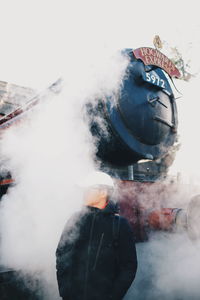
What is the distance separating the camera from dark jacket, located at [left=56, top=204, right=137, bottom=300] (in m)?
1.74

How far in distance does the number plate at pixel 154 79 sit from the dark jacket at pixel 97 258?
1900 millimetres

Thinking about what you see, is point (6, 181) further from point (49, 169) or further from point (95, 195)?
point (95, 195)

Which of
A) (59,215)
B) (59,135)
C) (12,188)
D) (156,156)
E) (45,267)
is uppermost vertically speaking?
(59,135)

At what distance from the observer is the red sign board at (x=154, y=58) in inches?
122

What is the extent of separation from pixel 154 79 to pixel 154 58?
26 cm

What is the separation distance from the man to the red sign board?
6.32 ft

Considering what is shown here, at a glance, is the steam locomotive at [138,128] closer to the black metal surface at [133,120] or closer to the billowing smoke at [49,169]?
the black metal surface at [133,120]

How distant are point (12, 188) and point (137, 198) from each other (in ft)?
5.64

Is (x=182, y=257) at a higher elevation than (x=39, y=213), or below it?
below

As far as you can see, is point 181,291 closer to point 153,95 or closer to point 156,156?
point 156,156

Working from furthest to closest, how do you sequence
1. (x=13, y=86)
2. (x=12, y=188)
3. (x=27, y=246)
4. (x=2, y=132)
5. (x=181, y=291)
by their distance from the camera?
1. (x=13, y=86)
2. (x=2, y=132)
3. (x=12, y=188)
4. (x=27, y=246)
5. (x=181, y=291)

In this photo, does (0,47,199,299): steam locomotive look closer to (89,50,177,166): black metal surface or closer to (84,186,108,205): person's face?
(89,50,177,166): black metal surface

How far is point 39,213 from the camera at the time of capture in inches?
129

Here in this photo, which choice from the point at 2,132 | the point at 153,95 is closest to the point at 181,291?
the point at 153,95
